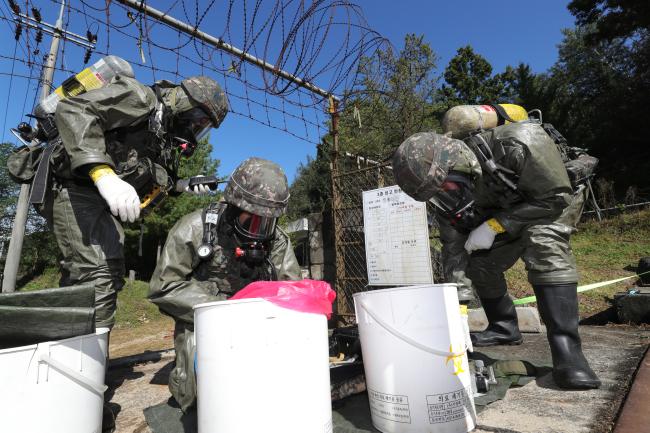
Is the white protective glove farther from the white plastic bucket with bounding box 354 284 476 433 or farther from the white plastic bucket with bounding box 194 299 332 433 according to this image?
the white plastic bucket with bounding box 354 284 476 433

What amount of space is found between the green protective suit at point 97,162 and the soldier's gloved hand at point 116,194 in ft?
0.24

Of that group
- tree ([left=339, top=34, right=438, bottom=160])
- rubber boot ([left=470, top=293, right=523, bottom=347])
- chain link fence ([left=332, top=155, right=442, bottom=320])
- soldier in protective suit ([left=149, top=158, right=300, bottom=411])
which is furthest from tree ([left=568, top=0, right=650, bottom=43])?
soldier in protective suit ([left=149, top=158, right=300, bottom=411])

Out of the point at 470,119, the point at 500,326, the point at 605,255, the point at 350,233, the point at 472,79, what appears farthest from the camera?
the point at 472,79

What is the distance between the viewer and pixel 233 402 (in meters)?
1.30

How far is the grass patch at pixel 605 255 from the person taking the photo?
241 inches

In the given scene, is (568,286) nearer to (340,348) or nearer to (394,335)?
(394,335)

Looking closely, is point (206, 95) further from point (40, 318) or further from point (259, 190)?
point (40, 318)

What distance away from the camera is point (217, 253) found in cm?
234

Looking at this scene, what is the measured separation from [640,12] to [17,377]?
19551 mm

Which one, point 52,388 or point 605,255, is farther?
point 605,255

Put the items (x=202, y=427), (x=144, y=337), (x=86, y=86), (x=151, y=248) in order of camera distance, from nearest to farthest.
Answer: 1. (x=202, y=427)
2. (x=86, y=86)
3. (x=144, y=337)
4. (x=151, y=248)

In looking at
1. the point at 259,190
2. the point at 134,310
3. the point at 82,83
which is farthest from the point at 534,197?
the point at 134,310

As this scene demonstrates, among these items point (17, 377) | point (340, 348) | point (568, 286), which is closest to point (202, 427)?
point (17, 377)

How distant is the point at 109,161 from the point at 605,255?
994cm
